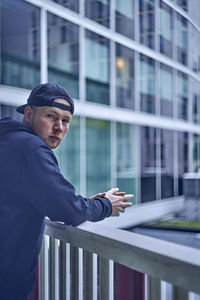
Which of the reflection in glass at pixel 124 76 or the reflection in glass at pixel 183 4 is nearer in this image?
the reflection in glass at pixel 183 4

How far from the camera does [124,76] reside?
5113mm

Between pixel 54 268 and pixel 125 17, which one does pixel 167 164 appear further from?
pixel 54 268

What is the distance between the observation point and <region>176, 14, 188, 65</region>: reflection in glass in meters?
4.91

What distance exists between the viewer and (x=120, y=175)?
4.77 metres

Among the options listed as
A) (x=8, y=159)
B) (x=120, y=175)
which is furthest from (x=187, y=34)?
(x=8, y=159)

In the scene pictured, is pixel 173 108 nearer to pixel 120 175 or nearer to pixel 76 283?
pixel 120 175

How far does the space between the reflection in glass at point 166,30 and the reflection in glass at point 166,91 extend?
29 cm

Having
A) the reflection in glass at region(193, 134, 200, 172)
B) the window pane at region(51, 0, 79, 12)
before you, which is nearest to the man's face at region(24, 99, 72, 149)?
the window pane at region(51, 0, 79, 12)

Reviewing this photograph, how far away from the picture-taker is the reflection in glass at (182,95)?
256 inches

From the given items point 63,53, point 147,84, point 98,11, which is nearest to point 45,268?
point 63,53

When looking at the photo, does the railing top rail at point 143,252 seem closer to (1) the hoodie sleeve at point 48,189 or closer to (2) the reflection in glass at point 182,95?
(1) the hoodie sleeve at point 48,189

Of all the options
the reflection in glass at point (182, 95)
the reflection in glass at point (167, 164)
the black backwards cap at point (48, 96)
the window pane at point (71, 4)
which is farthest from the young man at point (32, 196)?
the reflection in glass at point (182, 95)

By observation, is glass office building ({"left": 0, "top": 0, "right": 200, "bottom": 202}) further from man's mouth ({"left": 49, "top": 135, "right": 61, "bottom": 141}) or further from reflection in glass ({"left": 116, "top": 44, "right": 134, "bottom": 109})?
man's mouth ({"left": 49, "top": 135, "right": 61, "bottom": 141})

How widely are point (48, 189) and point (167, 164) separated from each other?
18.5ft
